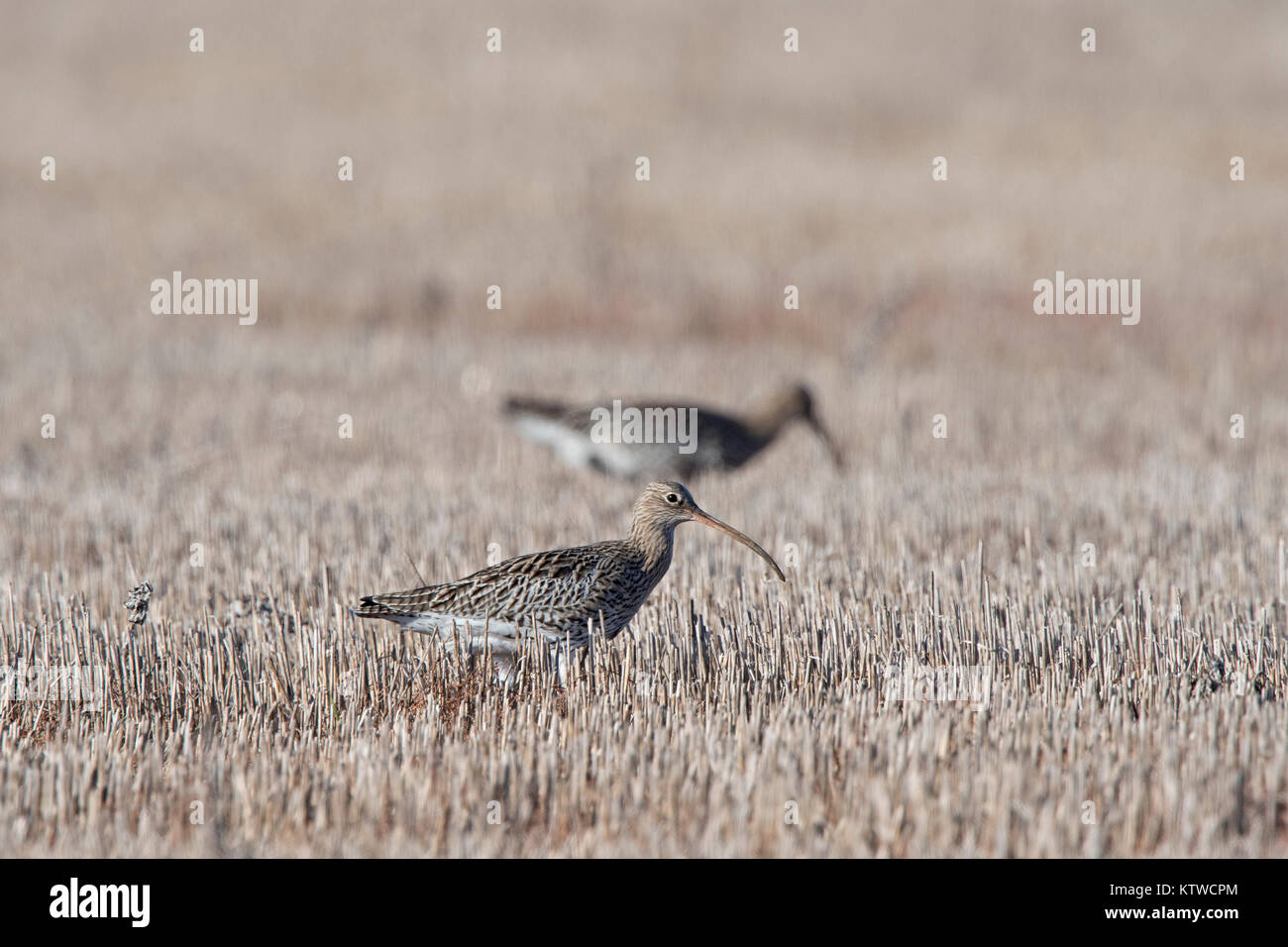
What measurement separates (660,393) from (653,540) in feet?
26.2

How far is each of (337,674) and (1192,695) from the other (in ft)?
11.0

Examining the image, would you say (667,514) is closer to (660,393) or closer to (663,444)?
(663,444)

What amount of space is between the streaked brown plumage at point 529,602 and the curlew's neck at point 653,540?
17 cm

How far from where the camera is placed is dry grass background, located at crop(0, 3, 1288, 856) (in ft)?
14.3

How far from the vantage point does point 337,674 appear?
560 centimetres

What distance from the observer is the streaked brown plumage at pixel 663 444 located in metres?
10.2

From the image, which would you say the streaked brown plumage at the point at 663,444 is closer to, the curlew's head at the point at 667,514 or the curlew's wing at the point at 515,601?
the curlew's head at the point at 667,514

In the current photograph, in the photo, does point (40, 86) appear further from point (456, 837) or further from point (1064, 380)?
point (456, 837)

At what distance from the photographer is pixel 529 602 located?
5.67 metres

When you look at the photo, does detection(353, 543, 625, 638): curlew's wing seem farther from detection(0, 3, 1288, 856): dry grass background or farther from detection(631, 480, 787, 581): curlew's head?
detection(631, 480, 787, 581): curlew's head

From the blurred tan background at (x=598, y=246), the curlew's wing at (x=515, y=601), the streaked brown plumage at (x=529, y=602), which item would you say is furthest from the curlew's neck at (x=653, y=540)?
the blurred tan background at (x=598, y=246)

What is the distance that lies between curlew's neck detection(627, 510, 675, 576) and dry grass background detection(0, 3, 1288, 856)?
0.81 ft

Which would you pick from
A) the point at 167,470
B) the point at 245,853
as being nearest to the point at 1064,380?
the point at 167,470

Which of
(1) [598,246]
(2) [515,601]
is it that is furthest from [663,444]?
(1) [598,246]
